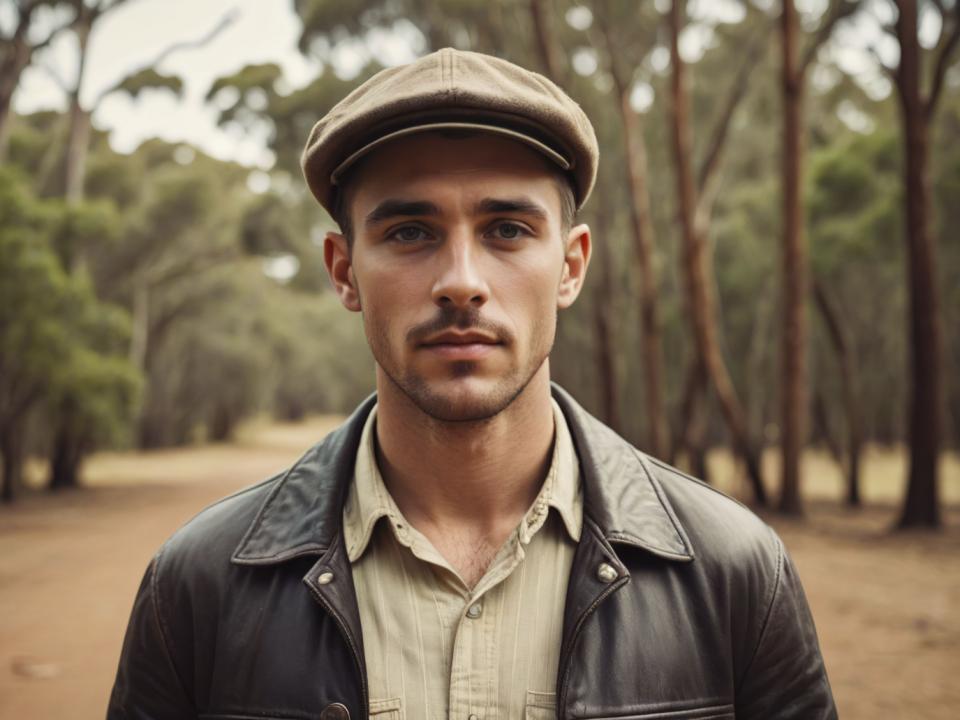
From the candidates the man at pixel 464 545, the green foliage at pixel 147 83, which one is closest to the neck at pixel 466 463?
the man at pixel 464 545

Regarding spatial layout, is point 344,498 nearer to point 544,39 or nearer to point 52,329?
point 544,39

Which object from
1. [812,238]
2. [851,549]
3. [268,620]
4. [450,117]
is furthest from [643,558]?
[812,238]

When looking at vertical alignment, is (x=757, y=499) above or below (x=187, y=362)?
below

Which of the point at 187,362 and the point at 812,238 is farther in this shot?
the point at 187,362

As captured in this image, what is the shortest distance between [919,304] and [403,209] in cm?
1138

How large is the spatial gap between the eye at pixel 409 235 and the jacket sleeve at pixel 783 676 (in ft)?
3.57

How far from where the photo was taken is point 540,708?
1.72 metres

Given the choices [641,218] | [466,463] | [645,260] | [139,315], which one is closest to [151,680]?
[466,463]

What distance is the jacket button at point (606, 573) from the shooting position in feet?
5.85

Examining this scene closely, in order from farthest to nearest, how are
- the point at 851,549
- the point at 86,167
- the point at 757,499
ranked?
1. the point at 86,167
2. the point at 757,499
3. the point at 851,549

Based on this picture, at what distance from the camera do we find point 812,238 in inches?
634

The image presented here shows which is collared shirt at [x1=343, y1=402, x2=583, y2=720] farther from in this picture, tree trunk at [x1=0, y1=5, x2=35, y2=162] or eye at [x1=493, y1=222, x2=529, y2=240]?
tree trunk at [x1=0, y1=5, x2=35, y2=162]

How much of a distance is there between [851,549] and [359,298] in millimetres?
10363

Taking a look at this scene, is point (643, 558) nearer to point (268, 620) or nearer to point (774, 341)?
point (268, 620)
